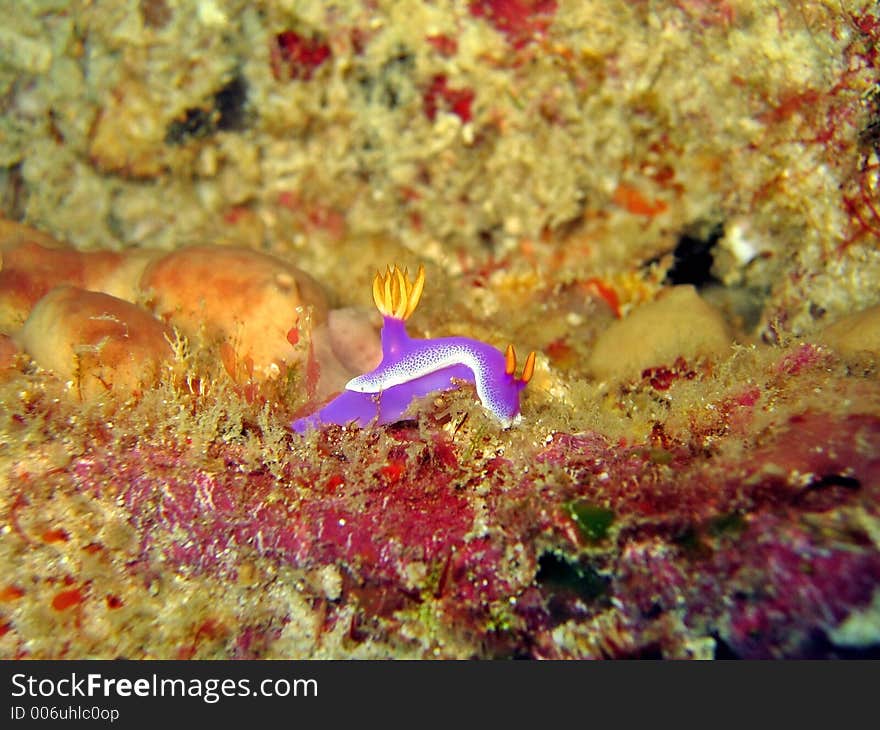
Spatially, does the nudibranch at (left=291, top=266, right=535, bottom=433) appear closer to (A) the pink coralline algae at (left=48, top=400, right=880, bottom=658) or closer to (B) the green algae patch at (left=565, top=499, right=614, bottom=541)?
(A) the pink coralline algae at (left=48, top=400, right=880, bottom=658)

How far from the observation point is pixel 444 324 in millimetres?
3846

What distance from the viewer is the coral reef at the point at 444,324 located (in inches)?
66.4

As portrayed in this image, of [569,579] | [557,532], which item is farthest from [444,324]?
[569,579]

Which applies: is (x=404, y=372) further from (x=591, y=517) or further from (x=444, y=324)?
(x=444, y=324)

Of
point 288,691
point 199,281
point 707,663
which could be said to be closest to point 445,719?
point 288,691

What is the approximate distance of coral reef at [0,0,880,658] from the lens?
66.4 inches

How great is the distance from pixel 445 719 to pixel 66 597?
1.36m

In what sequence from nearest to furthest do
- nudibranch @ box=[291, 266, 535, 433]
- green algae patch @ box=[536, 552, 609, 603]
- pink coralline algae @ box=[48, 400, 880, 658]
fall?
1. pink coralline algae @ box=[48, 400, 880, 658]
2. green algae patch @ box=[536, 552, 609, 603]
3. nudibranch @ box=[291, 266, 535, 433]

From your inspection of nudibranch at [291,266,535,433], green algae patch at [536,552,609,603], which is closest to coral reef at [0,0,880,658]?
green algae patch at [536,552,609,603]

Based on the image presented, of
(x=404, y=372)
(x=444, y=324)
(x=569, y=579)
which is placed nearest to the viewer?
(x=569, y=579)

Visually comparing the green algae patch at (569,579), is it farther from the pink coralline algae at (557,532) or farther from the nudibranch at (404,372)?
the nudibranch at (404,372)

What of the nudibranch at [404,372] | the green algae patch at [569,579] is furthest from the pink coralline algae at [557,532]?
the nudibranch at [404,372]

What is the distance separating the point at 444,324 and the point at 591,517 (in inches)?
88.6

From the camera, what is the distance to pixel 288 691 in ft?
5.41
